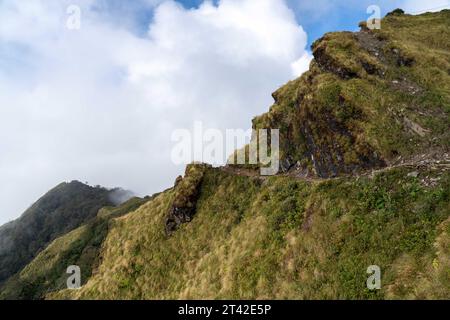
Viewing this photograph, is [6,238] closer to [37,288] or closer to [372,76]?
[37,288]

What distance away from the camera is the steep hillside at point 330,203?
17.9 metres

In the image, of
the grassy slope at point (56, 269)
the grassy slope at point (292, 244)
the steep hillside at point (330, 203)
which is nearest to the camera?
the grassy slope at point (292, 244)

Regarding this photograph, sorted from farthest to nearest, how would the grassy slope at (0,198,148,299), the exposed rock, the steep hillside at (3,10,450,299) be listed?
the grassy slope at (0,198,148,299)
the exposed rock
the steep hillside at (3,10,450,299)

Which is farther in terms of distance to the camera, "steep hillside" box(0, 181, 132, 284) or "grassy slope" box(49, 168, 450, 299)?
"steep hillside" box(0, 181, 132, 284)

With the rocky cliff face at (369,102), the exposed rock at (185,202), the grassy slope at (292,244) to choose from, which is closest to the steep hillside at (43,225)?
the exposed rock at (185,202)

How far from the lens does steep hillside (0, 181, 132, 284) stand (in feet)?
459

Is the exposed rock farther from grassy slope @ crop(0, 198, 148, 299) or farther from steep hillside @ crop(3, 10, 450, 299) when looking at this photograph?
grassy slope @ crop(0, 198, 148, 299)

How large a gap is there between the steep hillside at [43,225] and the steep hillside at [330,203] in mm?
113506

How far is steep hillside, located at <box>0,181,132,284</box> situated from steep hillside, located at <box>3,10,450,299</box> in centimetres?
11351

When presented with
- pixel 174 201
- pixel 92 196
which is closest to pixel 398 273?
pixel 174 201

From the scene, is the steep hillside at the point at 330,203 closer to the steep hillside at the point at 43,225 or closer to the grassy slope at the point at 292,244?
the grassy slope at the point at 292,244

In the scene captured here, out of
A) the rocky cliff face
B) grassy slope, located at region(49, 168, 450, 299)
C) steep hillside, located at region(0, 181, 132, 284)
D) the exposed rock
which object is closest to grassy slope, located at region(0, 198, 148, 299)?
grassy slope, located at region(49, 168, 450, 299)

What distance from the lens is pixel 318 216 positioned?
23.0 meters
